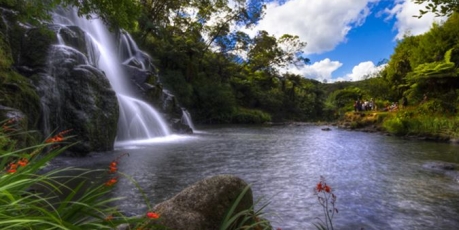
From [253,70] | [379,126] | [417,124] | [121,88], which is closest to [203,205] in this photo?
[121,88]

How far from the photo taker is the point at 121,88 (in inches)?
782

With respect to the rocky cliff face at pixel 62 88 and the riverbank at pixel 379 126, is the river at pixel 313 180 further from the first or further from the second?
the riverbank at pixel 379 126

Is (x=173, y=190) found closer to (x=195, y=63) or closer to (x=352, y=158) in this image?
(x=352, y=158)

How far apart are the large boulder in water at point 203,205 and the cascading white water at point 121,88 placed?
36.0 ft

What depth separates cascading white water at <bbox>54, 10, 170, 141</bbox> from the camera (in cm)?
1558

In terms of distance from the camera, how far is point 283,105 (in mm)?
45531

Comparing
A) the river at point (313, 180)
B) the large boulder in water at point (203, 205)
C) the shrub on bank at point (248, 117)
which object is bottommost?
the river at point (313, 180)

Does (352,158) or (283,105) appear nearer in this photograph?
(352,158)

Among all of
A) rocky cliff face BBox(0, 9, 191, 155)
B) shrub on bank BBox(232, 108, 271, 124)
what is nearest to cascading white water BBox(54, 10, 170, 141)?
rocky cliff face BBox(0, 9, 191, 155)

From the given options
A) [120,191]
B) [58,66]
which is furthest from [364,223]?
[58,66]

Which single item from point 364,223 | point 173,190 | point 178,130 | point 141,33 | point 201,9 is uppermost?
point 201,9

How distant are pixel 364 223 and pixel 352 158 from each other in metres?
6.76

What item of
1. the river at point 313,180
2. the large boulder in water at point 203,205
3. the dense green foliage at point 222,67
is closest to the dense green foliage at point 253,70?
the dense green foliage at point 222,67

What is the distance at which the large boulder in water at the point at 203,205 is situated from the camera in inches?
124
